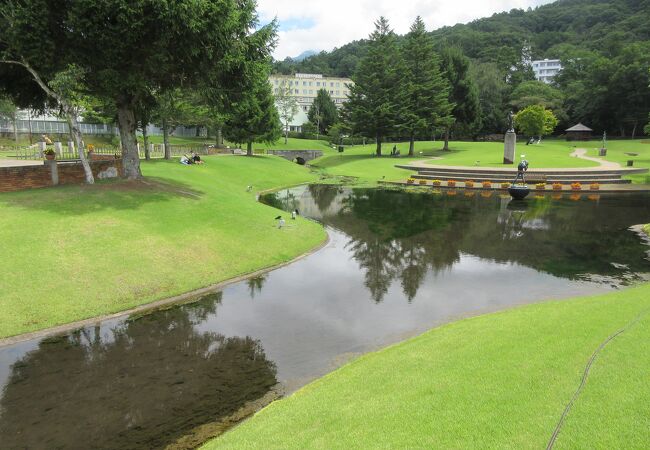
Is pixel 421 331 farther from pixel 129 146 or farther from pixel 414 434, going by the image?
pixel 129 146

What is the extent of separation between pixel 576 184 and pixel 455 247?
25.2 meters

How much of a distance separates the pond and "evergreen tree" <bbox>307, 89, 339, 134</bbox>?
87.8 m

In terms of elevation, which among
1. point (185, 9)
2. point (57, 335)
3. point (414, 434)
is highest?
point (185, 9)

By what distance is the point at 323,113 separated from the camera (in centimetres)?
10988

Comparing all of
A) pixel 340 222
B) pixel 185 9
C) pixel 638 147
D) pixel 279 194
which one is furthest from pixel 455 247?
pixel 638 147

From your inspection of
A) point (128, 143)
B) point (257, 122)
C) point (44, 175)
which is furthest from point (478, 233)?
point (257, 122)

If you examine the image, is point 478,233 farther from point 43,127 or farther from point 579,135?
point 579,135

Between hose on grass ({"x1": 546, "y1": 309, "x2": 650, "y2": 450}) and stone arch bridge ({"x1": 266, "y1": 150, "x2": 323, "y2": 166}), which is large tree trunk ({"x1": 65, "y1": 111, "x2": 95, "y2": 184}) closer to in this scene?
hose on grass ({"x1": 546, "y1": 309, "x2": 650, "y2": 450})

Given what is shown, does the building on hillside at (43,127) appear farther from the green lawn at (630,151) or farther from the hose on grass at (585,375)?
the hose on grass at (585,375)

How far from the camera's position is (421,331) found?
1198 centimetres

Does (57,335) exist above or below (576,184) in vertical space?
below

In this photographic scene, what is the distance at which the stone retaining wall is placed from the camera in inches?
822

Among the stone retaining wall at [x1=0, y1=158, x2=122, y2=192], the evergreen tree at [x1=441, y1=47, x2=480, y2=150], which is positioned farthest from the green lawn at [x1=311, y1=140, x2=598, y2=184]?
the stone retaining wall at [x1=0, y1=158, x2=122, y2=192]

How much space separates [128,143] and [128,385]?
17010 mm
